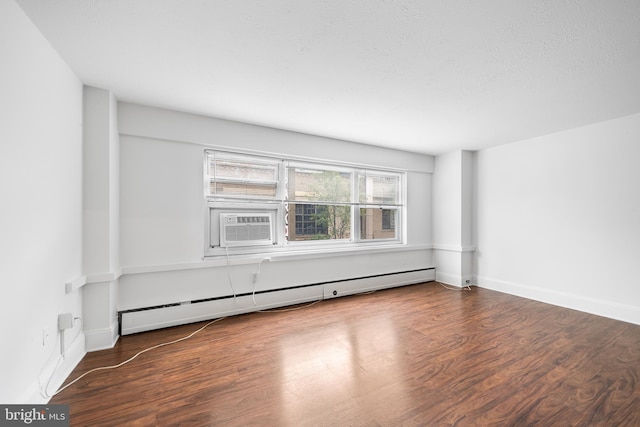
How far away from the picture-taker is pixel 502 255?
4.27 m

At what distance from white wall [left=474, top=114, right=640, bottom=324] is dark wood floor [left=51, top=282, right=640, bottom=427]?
1.66ft

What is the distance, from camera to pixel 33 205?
1.62 metres

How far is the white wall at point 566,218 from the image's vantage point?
309 centimetres

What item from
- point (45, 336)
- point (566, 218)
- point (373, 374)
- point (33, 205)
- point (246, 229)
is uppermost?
point (33, 205)

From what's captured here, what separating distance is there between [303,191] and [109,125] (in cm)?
226

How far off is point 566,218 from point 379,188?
100 inches

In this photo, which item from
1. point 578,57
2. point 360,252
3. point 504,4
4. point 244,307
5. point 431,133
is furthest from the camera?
point 360,252

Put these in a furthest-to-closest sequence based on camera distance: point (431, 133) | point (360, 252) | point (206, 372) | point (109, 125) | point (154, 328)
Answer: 1. point (360, 252)
2. point (431, 133)
3. point (154, 328)
4. point (109, 125)
5. point (206, 372)

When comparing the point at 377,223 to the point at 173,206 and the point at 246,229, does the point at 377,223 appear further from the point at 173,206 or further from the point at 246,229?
the point at 173,206

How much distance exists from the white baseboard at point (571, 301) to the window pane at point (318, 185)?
2.77 metres

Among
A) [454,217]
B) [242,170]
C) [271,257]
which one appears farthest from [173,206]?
[454,217]

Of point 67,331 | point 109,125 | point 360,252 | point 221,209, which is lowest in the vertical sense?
point 67,331

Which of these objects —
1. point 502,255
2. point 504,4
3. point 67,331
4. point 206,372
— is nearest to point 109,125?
point 67,331

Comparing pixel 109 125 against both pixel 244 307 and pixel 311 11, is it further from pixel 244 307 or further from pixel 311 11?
pixel 244 307
